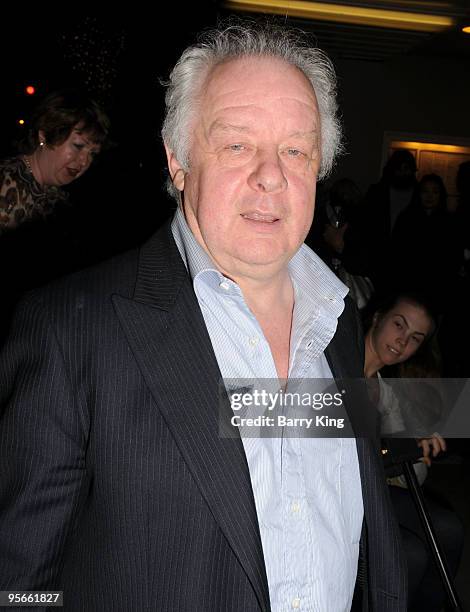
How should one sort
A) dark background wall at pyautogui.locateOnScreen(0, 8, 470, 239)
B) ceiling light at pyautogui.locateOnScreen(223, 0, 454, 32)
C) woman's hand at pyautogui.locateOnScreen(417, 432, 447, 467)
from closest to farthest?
woman's hand at pyautogui.locateOnScreen(417, 432, 447, 467)
dark background wall at pyautogui.locateOnScreen(0, 8, 470, 239)
ceiling light at pyautogui.locateOnScreen(223, 0, 454, 32)

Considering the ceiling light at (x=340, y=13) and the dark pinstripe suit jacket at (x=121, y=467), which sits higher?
the ceiling light at (x=340, y=13)

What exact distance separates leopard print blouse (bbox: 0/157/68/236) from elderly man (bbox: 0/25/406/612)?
115cm

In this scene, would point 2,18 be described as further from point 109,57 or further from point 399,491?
point 399,491

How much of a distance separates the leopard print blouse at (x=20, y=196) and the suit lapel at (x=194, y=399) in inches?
52.4

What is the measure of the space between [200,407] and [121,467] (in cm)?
15

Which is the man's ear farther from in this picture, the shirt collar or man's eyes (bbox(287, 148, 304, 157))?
man's eyes (bbox(287, 148, 304, 157))

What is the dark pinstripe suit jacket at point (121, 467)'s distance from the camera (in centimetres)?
111

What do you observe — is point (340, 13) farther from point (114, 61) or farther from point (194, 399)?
point (194, 399)

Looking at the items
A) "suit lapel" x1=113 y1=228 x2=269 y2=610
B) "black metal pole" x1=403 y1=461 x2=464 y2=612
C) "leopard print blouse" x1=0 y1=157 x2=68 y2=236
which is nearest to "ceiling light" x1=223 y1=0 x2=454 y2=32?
"leopard print blouse" x1=0 y1=157 x2=68 y2=236

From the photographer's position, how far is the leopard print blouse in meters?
2.40

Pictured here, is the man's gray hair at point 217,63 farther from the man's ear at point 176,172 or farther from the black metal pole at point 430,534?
the black metal pole at point 430,534

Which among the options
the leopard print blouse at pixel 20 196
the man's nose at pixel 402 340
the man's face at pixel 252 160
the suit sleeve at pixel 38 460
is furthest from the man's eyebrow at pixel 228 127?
the man's nose at pixel 402 340

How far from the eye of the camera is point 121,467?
111cm

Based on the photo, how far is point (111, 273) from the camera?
1.25m
